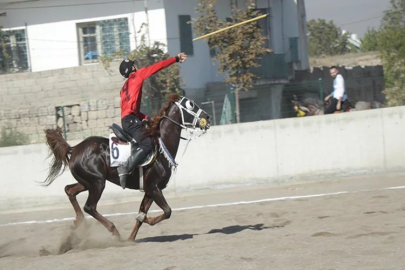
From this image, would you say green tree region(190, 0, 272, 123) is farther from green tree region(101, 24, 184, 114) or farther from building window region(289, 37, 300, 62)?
building window region(289, 37, 300, 62)

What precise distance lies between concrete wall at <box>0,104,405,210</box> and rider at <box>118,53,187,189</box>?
4.58 metres

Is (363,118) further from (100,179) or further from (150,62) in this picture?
(150,62)

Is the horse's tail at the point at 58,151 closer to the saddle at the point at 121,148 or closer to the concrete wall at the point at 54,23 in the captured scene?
the saddle at the point at 121,148

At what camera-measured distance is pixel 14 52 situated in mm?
26531

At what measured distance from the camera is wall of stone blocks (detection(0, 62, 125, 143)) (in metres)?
20.1

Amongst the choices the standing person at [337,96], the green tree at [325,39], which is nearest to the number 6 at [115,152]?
the standing person at [337,96]

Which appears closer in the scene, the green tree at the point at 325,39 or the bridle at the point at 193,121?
the bridle at the point at 193,121

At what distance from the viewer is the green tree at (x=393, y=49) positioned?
19625 mm

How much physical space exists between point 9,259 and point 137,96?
8.92ft

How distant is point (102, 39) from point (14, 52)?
359 centimetres

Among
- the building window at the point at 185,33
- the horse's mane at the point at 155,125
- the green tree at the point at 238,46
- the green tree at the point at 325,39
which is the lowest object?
the horse's mane at the point at 155,125

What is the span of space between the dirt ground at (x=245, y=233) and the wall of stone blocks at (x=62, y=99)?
19.9 feet

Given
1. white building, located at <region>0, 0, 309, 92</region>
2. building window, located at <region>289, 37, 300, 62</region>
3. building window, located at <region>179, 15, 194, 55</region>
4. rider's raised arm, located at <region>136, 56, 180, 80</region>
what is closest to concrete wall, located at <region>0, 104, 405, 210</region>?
rider's raised arm, located at <region>136, 56, 180, 80</region>

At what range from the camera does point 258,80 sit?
27016 millimetres
